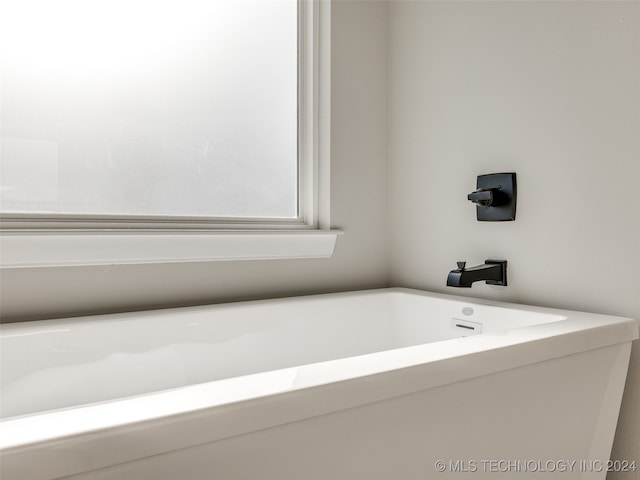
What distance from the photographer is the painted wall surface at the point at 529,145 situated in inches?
42.2

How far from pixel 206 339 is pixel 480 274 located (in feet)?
2.43

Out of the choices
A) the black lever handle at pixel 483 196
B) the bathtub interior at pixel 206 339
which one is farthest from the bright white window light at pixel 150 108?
the black lever handle at pixel 483 196

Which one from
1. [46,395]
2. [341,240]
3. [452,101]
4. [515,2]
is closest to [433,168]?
[452,101]

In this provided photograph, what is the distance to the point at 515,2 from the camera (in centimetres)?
130

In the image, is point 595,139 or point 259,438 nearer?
point 259,438

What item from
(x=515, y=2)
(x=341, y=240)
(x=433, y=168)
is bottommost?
(x=341, y=240)

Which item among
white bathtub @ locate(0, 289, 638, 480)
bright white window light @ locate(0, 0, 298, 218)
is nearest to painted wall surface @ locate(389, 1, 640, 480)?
white bathtub @ locate(0, 289, 638, 480)

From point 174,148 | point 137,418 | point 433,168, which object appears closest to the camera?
point 137,418

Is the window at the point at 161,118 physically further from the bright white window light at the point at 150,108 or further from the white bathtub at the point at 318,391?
the white bathtub at the point at 318,391

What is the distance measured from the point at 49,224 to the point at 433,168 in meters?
1.14

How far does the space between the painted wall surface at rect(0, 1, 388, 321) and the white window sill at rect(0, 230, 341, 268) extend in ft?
0.12

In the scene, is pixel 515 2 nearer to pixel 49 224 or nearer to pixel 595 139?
pixel 595 139

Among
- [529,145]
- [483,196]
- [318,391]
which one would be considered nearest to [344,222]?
[483,196]

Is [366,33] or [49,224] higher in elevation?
[366,33]
